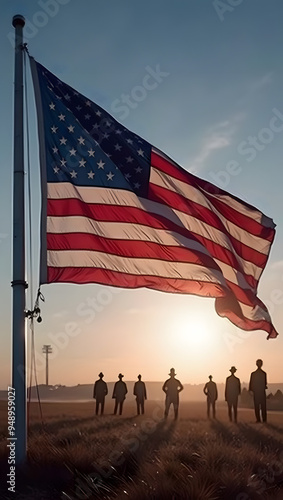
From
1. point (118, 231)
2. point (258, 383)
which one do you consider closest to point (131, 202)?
point (118, 231)

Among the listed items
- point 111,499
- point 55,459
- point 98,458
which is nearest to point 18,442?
point 55,459

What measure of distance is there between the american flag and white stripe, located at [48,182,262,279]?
2 centimetres

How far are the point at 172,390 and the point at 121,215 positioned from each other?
12.0m

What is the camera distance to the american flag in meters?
9.57

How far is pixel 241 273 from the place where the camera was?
1175cm

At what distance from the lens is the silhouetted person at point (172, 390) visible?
68.7 feet

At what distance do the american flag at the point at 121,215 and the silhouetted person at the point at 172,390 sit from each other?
32.4ft

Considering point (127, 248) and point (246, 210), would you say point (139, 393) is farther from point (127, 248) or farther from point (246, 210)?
point (127, 248)

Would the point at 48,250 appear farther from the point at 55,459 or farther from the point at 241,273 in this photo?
the point at 241,273

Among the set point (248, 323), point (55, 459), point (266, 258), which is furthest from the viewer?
point (266, 258)

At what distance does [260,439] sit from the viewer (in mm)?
12992

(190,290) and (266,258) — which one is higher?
(266,258)

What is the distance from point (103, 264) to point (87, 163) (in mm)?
1596

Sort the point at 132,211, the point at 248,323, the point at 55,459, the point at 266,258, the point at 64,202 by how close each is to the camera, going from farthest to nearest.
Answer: the point at 266,258 < the point at 248,323 < the point at 132,211 < the point at 64,202 < the point at 55,459
